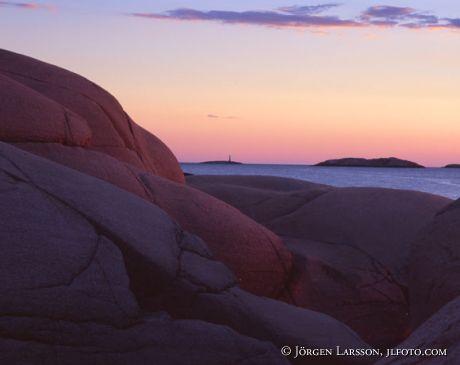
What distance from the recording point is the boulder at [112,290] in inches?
256

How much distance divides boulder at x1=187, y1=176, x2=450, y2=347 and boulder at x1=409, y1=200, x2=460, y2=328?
99cm

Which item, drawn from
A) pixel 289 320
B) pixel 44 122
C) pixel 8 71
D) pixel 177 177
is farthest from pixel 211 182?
pixel 289 320

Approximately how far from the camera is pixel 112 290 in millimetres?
6988

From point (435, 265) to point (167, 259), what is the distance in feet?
15.4

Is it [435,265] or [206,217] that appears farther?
[435,265]

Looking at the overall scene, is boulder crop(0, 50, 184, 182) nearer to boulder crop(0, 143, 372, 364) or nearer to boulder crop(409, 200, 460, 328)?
boulder crop(0, 143, 372, 364)

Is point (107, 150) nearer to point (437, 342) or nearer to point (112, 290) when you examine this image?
point (112, 290)

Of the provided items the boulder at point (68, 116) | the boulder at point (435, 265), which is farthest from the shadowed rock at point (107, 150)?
the boulder at point (435, 265)

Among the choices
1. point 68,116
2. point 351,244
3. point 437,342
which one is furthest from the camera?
point 351,244

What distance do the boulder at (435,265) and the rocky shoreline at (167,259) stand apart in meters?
0.02

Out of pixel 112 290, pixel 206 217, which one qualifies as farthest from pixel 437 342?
pixel 206 217

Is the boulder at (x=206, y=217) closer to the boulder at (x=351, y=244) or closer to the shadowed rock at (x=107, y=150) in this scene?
the shadowed rock at (x=107, y=150)

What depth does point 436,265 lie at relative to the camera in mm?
11133

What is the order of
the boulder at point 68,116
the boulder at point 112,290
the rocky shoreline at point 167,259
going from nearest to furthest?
1. the boulder at point 112,290
2. the rocky shoreline at point 167,259
3. the boulder at point 68,116
